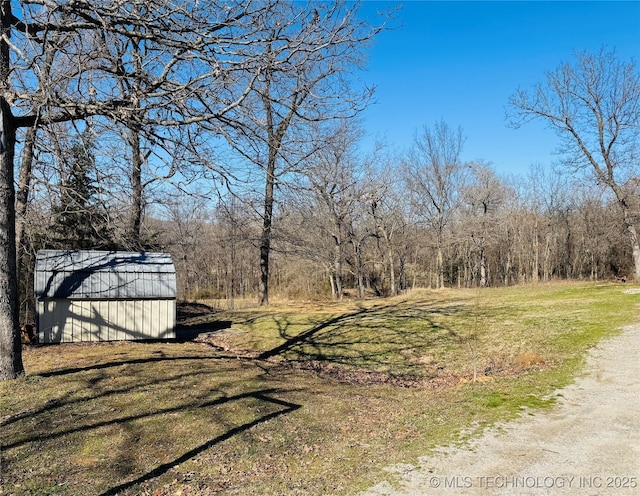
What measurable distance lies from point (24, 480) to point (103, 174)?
3.80m

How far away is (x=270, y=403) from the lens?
5.97m

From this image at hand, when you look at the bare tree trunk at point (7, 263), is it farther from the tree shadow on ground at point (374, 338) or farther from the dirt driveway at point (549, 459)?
the dirt driveway at point (549, 459)

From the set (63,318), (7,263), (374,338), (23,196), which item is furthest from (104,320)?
(374,338)

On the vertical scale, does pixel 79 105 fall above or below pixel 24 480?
above

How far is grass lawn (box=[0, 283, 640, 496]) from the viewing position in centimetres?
393

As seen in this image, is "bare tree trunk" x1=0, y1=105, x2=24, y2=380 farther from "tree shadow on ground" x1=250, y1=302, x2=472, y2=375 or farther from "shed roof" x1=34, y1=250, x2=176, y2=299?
"tree shadow on ground" x1=250, y1=302, x2=472, y2=375

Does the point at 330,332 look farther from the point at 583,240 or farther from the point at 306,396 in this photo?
the point at 583,240

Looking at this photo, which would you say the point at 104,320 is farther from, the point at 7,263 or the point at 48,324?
the point at 7,263

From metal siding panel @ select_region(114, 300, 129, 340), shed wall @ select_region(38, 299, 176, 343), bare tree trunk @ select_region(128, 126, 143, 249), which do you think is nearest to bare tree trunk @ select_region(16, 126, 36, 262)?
bare tree trunk @ select_region(128, 126, 143, 249)

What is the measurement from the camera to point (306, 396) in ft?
21.3

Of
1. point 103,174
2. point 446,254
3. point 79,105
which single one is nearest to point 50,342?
point 103,174

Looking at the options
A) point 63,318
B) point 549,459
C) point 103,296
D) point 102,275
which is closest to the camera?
point 549,459

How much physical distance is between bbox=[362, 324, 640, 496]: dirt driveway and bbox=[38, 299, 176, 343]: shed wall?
9.22 m

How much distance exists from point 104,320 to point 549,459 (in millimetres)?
10351
